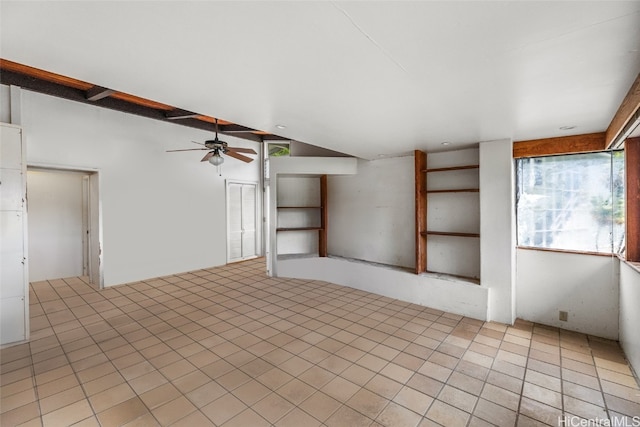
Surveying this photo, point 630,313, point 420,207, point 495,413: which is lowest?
point 495,413

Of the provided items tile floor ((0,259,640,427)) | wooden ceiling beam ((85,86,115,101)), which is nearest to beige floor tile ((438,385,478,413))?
tile floor ((0,259,640,427))

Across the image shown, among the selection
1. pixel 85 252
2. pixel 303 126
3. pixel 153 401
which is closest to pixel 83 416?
pixel 153 401

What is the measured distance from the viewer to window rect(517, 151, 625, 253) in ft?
10.7

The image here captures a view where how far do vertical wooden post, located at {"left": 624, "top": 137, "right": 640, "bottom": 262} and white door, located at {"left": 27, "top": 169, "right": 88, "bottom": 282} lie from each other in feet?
26.6

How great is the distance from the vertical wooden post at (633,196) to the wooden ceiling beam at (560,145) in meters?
0.26

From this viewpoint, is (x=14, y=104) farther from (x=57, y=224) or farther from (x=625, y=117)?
(x=625, y=117)

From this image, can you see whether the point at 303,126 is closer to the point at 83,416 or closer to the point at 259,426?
the point at 259,426

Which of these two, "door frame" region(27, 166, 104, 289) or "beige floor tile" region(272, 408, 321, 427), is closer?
"beige floor tile" region(272, 408, 321, 427)

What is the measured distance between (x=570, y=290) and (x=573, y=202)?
3.65ft

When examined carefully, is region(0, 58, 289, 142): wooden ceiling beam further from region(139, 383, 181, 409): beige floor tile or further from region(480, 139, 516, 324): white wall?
region(480, 139, 516, 324): white wall

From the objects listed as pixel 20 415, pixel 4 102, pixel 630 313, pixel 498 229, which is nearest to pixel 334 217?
pixel 498 229

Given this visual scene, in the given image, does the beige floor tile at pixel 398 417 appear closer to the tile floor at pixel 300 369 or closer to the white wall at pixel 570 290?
the tile floor at pixel 300 369

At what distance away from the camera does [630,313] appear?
273cm

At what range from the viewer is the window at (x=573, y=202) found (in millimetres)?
3266
